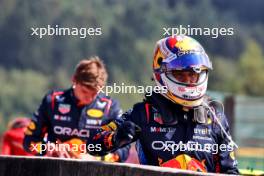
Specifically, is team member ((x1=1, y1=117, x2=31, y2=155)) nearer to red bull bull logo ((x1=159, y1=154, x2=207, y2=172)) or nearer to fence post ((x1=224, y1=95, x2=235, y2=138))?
fence post ((x1=224, y1=95, x2=235, y2=138))

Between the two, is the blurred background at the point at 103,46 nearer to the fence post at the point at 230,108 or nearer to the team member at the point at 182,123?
the fence post at the point at 230,108

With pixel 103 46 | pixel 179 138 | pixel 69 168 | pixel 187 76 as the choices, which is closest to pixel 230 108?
pixel 187 76

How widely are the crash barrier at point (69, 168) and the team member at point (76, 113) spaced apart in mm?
3644

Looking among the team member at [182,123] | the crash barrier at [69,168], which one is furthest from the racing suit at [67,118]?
the crash barrier at [69,168]

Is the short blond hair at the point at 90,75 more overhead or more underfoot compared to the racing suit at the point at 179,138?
more overhead

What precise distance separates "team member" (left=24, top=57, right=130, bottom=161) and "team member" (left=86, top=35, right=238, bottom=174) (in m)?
2.87

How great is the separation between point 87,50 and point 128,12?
6.94 metres

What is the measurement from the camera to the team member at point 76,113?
10.8m

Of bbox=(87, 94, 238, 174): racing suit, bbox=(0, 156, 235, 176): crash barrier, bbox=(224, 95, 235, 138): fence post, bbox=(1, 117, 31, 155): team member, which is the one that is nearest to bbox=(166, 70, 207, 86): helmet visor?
bbox=(87, 94, 238, 174): racing suit

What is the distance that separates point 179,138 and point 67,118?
139 inches

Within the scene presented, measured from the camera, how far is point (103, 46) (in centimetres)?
6325

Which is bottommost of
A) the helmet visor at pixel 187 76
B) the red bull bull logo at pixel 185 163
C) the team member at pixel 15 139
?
the red bull bull logo at pixel 185 163

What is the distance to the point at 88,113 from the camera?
1111 centimetres

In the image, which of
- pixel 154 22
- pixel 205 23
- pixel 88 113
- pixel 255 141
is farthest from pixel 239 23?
pixel 88 113
